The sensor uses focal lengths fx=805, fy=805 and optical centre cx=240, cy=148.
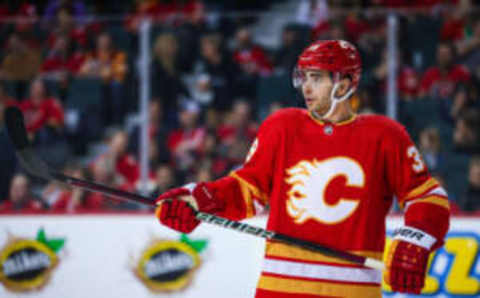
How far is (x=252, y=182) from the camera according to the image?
2.40 meters

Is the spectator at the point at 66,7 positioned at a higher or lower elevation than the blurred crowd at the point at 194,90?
higher

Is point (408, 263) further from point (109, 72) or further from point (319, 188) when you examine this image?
point (109, 72)

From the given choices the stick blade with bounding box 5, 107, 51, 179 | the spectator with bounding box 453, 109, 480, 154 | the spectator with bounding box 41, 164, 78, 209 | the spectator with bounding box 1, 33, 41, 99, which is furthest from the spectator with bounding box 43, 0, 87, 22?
the stick blade with bounding box 5, 107, 51, 179

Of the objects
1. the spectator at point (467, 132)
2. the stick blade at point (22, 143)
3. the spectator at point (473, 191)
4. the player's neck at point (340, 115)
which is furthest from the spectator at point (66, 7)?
Result: the player's neck at point (340, 115)

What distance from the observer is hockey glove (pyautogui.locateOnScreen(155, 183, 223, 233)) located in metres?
2.29

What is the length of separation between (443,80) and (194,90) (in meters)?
1.48

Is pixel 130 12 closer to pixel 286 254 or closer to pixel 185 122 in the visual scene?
pixel 185 122

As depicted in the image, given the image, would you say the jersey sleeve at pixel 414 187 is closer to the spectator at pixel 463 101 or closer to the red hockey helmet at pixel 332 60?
the red hockey helmet at pixel 332 60

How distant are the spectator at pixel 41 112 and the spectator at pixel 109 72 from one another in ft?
0.96

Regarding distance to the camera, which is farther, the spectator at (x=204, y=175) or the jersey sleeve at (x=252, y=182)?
the spectator at (x=204, y=175)

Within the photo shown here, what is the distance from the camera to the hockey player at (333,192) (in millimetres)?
2256

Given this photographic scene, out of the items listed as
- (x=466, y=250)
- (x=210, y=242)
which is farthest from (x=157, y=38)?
(x=466, y=250)

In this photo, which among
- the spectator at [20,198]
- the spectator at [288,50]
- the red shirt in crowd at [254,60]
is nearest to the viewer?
the spectator at [20,198]

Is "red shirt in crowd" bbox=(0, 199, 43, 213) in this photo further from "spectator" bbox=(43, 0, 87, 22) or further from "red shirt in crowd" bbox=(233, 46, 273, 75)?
"spectator" bbox=(43, 0, 87, 22)
